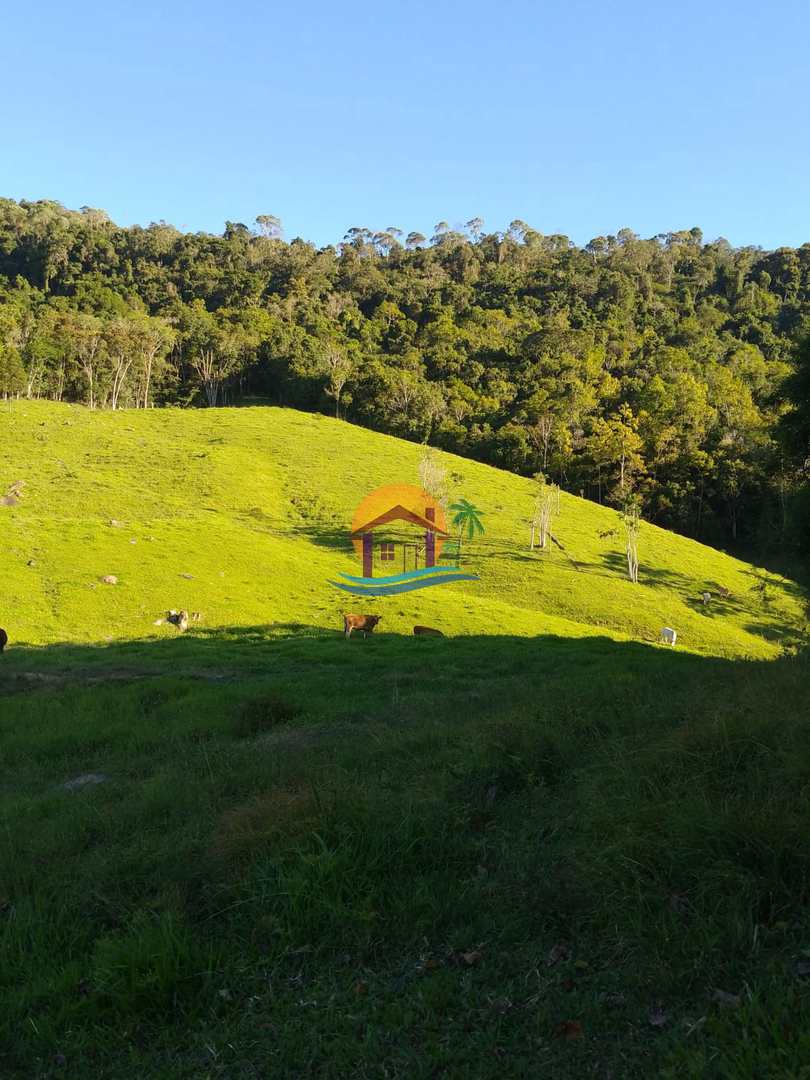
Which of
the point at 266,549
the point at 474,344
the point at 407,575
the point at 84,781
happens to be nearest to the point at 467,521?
the point at 407,575

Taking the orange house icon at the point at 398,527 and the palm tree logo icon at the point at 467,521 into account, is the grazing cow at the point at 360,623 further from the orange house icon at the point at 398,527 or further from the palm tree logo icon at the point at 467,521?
the palm tree logo icon at the point at 467,521

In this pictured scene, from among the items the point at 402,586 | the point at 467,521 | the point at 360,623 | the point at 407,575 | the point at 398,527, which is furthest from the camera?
the point at 467,521

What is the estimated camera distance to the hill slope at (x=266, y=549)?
1166 inches

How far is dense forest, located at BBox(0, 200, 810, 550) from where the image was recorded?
80.4m

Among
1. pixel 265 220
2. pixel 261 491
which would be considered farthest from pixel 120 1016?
pixel 265 220

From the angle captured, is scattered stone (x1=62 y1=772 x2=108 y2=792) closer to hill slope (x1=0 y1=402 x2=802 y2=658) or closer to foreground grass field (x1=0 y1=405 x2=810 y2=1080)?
foreground grass field (x1=0 y1=405 x2=810 y2=1080)

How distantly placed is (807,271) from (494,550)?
156 meters

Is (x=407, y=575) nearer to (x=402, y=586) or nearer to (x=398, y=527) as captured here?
(x=402, y=586)

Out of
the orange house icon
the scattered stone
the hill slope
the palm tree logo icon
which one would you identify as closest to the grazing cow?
the hill slope

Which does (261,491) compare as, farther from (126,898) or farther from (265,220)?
(265,220)

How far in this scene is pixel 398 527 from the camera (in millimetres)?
49406

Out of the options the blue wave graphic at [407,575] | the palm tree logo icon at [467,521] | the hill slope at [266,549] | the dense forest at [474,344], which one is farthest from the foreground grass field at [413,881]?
the palm tree logo icon at [467,521]

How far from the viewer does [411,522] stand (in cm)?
5069

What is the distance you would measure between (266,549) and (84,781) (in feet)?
102
